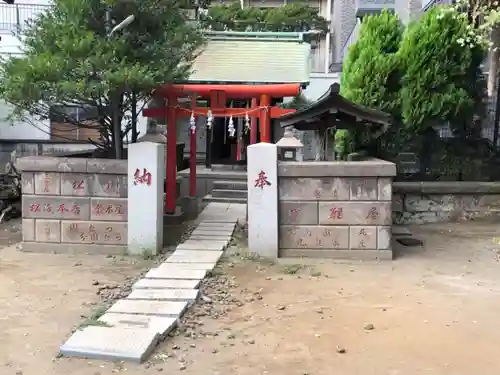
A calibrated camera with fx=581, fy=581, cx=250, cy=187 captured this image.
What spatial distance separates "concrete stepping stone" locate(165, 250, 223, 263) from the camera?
314 inches

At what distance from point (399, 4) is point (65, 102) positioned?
12895 millimetres

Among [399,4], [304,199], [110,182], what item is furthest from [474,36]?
[399,4]

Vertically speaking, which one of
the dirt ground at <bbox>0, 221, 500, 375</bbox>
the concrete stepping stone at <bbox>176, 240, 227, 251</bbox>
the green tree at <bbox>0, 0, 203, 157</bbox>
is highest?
the green tree at <bbox>0, 0, 203, 157</bbox>

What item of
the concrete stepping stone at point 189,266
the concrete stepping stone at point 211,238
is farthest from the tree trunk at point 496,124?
the concrete stepping stone at point 189,266

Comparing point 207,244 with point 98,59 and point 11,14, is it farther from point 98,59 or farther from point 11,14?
point 11,14

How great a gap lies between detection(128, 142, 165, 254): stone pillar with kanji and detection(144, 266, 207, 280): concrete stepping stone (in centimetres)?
127

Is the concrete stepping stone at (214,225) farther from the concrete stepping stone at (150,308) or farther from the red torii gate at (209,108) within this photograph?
the concrete stepping stone at (150,308)

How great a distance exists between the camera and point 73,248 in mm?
8898

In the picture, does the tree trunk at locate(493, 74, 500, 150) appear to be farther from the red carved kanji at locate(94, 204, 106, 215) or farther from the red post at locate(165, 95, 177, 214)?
the red carved kanji at locate(94, 204, 106, 215)

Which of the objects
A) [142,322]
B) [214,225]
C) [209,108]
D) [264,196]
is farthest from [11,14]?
[142,322]

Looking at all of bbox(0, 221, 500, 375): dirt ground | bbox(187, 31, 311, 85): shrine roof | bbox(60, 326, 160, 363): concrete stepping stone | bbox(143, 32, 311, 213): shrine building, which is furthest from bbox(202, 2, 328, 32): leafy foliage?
bbox(60, 326, 160, 363): concrete stepping stone

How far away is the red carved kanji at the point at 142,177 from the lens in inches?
339

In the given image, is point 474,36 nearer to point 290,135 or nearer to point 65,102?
point 290,135

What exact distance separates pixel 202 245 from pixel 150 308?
315 cm
